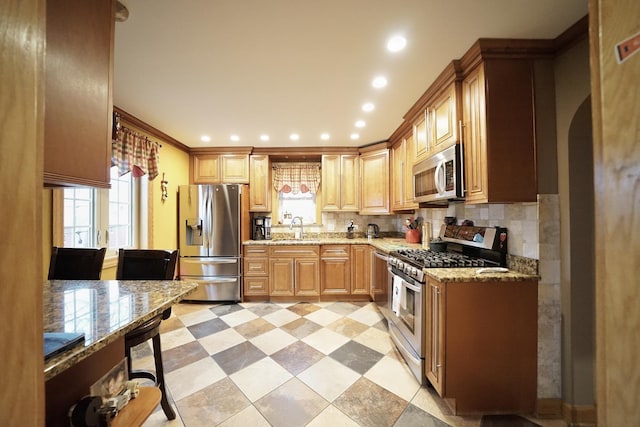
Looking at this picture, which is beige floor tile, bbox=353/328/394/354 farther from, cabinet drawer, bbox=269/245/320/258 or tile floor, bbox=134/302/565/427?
cabinet drawer, bbox=269/245/320/258

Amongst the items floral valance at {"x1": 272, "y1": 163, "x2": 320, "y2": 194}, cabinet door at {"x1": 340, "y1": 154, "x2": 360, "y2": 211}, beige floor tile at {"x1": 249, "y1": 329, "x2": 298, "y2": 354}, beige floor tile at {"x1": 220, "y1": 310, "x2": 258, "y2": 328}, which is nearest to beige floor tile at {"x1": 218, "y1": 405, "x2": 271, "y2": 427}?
beige floor tile at {"x1": 249, "y1": 329, "x2": 298, "y2": 354}

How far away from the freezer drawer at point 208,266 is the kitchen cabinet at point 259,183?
0.90 m

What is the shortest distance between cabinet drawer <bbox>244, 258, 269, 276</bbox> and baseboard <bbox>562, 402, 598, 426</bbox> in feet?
9.98

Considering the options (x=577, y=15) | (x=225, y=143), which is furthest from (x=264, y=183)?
(x=577, y=15)

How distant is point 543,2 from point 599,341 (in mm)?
1641

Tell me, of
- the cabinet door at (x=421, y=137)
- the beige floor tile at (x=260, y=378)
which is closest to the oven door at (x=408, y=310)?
the beige floor tile at (x=260, y=378)

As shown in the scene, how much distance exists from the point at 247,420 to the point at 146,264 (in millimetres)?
1190

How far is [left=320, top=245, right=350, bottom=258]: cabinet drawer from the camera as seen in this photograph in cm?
335

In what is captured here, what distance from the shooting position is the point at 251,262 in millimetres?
3340

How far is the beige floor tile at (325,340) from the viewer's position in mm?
2141

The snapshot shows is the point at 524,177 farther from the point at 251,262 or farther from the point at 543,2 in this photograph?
the point at 251,262

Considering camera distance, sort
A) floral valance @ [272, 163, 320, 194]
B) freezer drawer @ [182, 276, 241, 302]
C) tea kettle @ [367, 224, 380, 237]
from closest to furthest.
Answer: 1. freezer drawer @ [182, 276, 241, 302]
2. tea kettle @ [367, 224, 380, 237]
3. floral valance @ [272, 163, 320, 194]

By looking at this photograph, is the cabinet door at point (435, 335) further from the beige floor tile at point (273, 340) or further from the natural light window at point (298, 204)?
the natural light window at point (298, 204)

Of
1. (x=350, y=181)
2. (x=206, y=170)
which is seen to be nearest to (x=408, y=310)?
(x=350, y=181)
